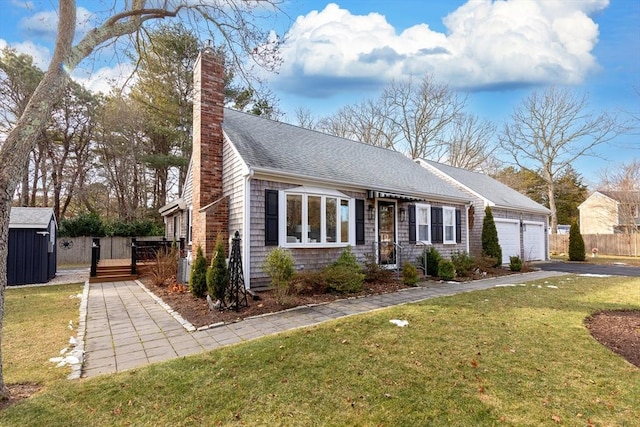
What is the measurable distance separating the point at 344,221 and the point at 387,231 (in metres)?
2.30

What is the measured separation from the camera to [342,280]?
797cm

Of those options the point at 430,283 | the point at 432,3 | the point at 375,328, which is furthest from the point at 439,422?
the point at 432,3

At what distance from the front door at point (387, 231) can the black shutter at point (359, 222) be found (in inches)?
44.8

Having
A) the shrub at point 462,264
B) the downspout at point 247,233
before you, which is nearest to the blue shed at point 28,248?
the downspout at point 247,233

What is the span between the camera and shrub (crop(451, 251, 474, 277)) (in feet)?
37.7

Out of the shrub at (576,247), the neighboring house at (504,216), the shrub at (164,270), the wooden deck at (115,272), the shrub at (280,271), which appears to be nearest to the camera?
the shrub at (280,271)

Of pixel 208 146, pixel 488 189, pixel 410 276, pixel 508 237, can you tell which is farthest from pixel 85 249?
pixel 508 237

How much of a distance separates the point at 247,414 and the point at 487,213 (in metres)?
15.0

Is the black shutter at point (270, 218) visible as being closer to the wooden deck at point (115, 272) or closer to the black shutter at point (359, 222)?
the black shutter at point (359, 222)

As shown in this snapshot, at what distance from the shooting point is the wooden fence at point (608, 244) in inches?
907

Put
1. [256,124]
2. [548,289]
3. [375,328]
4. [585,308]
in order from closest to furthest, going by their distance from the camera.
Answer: [375,328] < [585,308] < [548,289] < [256,124]

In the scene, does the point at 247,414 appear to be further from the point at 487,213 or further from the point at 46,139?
the point at 46,139

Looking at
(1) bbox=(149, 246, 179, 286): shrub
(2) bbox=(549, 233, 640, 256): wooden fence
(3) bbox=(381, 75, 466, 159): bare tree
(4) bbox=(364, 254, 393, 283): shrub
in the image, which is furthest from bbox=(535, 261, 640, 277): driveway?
(1) bbox=(149, 246, 179, 286): shrub

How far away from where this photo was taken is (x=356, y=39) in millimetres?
11211
